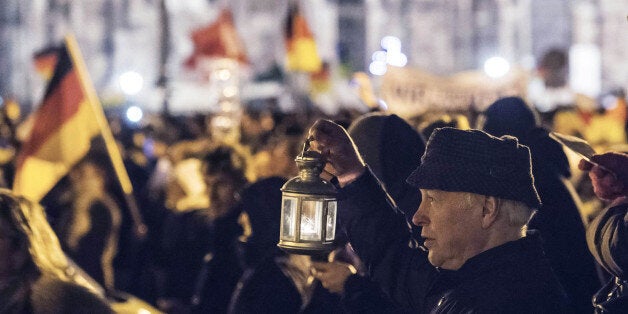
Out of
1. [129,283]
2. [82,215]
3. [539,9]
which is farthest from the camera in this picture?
[539,9]

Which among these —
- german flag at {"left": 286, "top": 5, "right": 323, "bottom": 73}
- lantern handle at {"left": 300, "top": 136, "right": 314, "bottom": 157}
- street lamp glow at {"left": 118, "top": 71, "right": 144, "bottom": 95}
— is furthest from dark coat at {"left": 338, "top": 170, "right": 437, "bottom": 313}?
street lamp glow at {"left": 118, "top": 71, "right": 144, "bottom": 95}

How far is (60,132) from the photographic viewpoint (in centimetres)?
781

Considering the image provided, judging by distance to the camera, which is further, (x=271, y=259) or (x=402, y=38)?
(x=402, y=38)

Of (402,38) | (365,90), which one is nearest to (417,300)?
(365,90)

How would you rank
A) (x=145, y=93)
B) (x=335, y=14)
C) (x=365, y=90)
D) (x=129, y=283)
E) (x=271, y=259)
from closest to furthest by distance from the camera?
(x=271, y=259) < (x=129, y=283) < (x=365, y=90) < (x=145, y=93) < (x=335, y=14)

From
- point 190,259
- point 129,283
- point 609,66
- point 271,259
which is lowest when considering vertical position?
point 609,66

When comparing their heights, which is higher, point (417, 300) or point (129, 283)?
point (417, 300)

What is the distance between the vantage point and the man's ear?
296 centimetres

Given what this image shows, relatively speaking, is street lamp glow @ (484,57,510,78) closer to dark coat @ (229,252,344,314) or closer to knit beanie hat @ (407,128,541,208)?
dark coat @ (229,252,344,314)

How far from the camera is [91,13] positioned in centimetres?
6188

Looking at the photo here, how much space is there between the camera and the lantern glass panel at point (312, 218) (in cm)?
306

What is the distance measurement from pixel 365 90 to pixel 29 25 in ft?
181

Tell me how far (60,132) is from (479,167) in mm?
5325

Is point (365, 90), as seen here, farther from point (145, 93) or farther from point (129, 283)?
point (145, 93)
